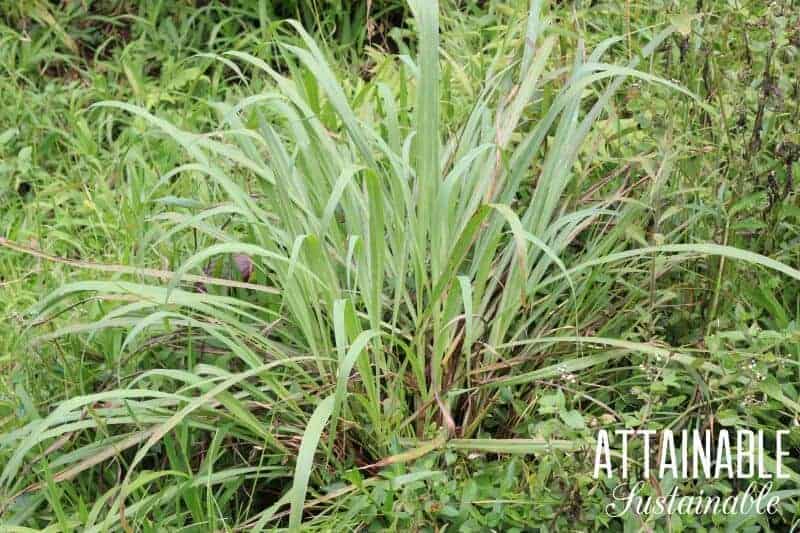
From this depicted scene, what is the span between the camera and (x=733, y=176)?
8.16 feet

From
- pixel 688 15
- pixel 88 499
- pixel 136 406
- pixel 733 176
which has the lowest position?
pixel 88 499

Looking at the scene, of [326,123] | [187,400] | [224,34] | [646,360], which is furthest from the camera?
[224,34]

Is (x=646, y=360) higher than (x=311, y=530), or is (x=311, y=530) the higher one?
(x=646, y=360)

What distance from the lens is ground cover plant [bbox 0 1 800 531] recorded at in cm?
213

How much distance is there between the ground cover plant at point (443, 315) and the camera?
213cm

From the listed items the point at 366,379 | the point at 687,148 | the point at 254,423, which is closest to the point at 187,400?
the point at 254,423

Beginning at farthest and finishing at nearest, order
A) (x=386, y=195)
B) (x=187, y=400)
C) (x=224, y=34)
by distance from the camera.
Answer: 1. (x=224, y=34)
2. (x=386, y=195)
3. (x=187, y=400)

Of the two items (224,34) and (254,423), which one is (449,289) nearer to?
(254,423)

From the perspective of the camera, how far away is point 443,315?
7.41 ft

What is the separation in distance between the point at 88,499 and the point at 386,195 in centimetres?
84

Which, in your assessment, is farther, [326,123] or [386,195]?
[326,123]

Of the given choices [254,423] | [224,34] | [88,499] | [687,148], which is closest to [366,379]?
[254,423]

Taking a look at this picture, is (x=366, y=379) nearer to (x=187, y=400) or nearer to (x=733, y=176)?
(x=187, y=400)

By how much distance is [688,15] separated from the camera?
2.31 meters
